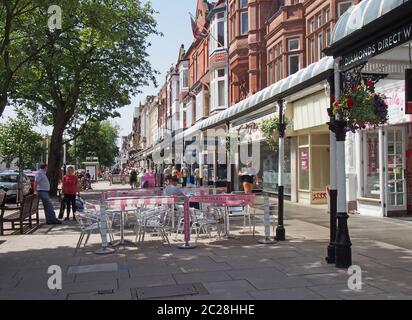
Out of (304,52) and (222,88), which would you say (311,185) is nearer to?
(304,52)

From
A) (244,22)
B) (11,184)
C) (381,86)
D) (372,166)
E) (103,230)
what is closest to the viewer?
(103,230)

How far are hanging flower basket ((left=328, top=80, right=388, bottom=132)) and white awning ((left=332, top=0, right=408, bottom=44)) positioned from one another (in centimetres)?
87

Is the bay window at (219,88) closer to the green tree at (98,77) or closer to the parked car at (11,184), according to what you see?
the green tree at (98,77)

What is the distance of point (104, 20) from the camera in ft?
38.8

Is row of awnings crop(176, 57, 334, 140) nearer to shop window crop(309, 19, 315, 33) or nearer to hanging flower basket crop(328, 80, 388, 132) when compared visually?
hanging flower basket crop(328, 80, 388, 132)

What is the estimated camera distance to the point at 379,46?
20.9 feet

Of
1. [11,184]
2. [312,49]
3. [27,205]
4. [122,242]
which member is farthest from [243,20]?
[122,242]

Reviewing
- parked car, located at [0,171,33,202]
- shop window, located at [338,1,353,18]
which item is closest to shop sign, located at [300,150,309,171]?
shop window, located at [338,1,353,18]

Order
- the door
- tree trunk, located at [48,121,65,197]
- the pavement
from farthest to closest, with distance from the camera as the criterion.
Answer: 1. tree trunk, located at [48,121,65,197]
2. the door
3. the pavement

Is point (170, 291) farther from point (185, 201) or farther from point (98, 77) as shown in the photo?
point (98, 77)

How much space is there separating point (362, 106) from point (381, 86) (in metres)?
7.32

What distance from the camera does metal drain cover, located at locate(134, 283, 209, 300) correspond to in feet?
19.2
